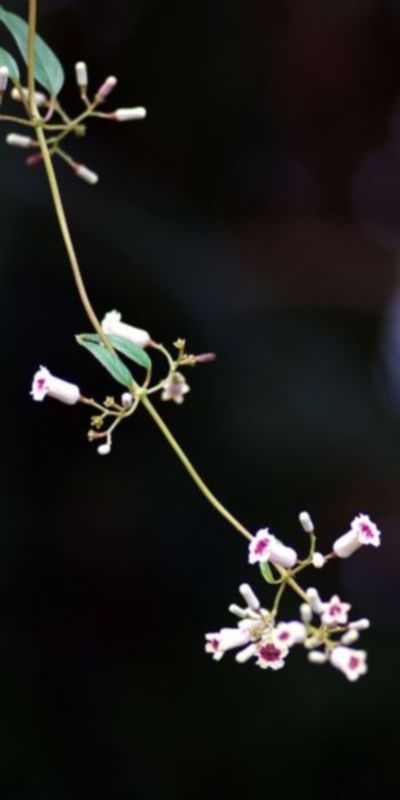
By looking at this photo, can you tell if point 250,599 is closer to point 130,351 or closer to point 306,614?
point 306,614

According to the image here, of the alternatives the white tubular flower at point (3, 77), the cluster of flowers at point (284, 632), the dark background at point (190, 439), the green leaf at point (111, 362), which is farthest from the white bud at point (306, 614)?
the dark background at point (190, 439)

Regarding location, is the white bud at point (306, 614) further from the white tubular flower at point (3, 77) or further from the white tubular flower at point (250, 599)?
the white tubular flower at point (3, 77)

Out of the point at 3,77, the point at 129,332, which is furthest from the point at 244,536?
the point at 3,77

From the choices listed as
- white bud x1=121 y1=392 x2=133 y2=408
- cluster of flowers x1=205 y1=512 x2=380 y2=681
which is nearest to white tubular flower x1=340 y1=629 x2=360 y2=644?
cluster of flowers x1=205 y1=512 x2=380 y2=681

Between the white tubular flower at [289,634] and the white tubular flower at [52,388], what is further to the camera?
the white tubular flower at [52,388]

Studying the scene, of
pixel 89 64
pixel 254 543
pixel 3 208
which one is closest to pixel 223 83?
pixel 89 64

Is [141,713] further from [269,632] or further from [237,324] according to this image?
[269,632]
